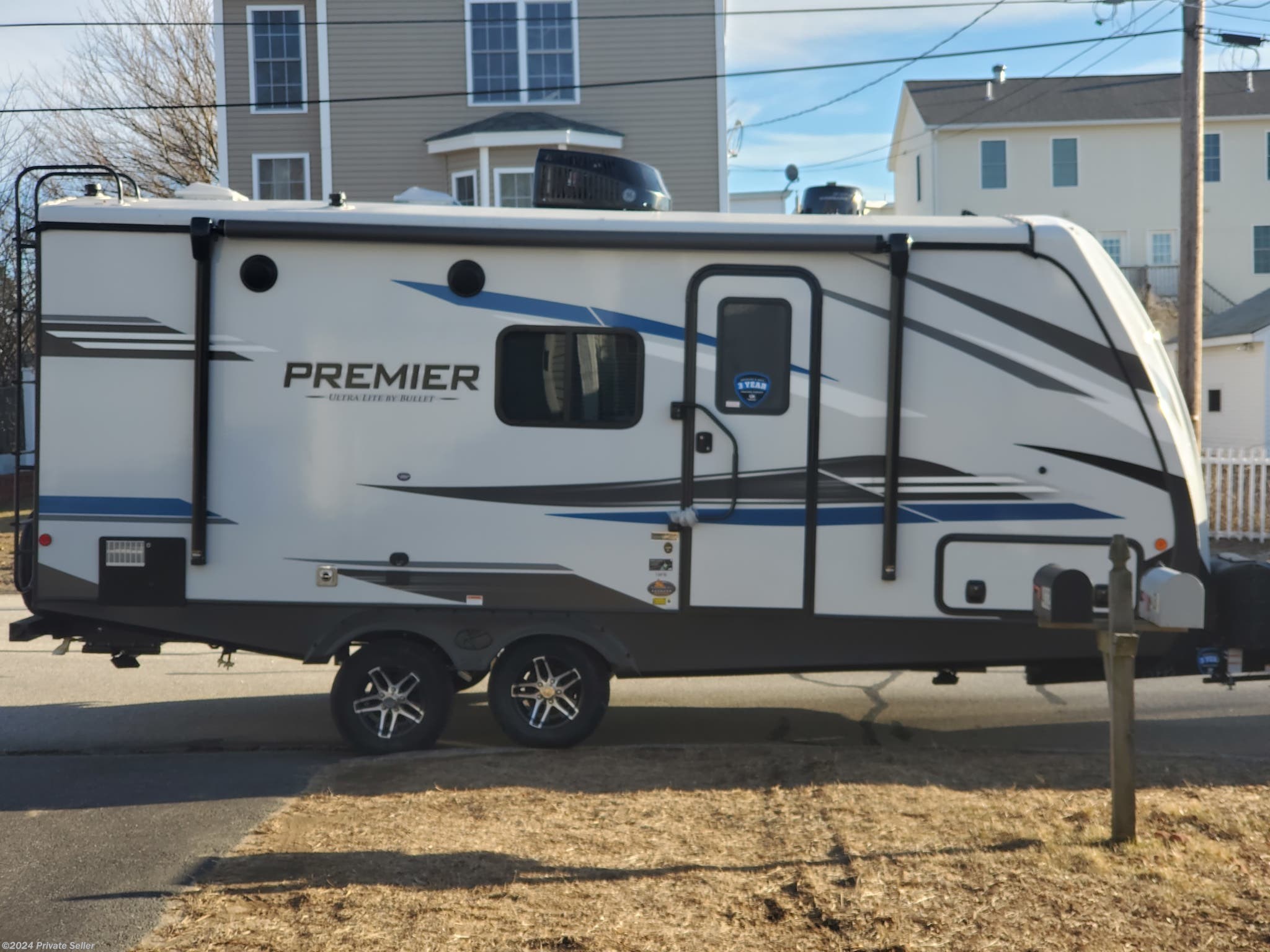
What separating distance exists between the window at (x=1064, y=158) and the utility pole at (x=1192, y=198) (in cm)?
2191

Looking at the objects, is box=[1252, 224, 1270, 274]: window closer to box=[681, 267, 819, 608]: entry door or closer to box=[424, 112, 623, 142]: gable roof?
box=[424, 112, 623, 142]: gable roof

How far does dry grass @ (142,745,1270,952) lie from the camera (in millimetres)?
4273

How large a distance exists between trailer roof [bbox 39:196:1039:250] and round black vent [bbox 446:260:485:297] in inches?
8.3

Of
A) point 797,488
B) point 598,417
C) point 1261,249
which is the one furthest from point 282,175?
point 1261,249

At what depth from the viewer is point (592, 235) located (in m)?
6.82

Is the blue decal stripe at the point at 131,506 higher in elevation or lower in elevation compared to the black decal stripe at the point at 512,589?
higher

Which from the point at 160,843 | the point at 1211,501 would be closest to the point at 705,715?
the point at 160,843

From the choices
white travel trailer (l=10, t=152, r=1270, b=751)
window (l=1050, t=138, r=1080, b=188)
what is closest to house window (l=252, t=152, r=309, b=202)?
white travel trailer (l=10, t=152, r=1270, b=751)

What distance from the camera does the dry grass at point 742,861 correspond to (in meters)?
4.27

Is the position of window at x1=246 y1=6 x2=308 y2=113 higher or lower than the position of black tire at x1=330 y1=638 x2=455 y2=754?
higher

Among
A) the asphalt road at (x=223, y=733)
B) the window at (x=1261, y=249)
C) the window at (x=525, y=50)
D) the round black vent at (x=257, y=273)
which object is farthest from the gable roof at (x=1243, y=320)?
the round black vent at (x=257, y=273)

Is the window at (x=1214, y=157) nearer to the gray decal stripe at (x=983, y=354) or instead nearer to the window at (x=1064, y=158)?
the window at (x=1064, y=158)

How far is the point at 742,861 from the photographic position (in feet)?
16.5

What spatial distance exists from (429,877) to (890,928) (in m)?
1.79
